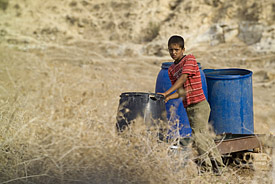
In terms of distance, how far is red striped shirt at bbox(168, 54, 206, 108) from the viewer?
3439 mm

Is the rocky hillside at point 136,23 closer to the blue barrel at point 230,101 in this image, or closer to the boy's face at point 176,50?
the blue barrel at point 230,101

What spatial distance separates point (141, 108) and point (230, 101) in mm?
1410

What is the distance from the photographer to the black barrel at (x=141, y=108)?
3.45m

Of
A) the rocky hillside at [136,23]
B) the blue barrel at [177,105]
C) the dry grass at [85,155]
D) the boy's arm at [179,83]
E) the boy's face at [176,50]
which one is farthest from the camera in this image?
the rocky hillside at [136,23]

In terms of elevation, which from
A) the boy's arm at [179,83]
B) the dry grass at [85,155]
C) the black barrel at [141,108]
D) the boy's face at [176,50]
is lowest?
the dry grass at [85,155]

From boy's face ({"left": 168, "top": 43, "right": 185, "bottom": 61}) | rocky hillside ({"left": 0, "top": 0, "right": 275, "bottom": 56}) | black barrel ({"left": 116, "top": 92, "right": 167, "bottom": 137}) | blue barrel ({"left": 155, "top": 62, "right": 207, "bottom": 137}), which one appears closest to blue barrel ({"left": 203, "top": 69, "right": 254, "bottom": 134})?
blue barrel ({"left": 155, "top": 62, "right": 207, "bottom": 137})

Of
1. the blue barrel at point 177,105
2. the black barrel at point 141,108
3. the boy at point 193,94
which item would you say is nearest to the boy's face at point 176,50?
the boy at point 193,94

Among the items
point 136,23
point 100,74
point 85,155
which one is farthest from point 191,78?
point 136,23

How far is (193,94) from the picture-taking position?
3.58 m

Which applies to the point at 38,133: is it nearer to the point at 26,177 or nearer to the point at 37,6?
the point at 26,177

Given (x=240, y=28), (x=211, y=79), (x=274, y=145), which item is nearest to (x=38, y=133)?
(x=211, y=79)

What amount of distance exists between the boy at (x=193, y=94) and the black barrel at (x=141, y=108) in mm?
127

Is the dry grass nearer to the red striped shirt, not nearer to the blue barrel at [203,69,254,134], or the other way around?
the red striped shirt

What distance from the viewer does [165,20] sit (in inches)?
458
